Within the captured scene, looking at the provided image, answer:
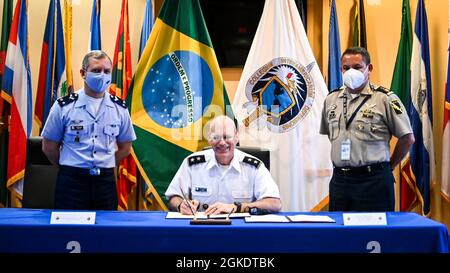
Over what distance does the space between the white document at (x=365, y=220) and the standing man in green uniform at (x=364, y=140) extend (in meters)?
1.10

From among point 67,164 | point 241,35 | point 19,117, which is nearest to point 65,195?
point 67,164

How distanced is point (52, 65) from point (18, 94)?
0.39 m

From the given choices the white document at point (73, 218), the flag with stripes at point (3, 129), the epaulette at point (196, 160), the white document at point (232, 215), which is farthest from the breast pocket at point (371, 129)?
the flag with stripes at point (3, 129)

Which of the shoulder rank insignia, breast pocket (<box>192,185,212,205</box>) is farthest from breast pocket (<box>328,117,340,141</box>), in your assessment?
breast pocket (<box>192,185,212,205</box>)

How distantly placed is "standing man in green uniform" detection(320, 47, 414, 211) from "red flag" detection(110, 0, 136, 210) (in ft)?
6.41

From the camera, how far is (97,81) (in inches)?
117

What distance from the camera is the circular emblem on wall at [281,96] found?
13.6 feet

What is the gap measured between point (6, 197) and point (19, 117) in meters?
0.71

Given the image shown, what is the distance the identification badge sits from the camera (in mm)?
3113

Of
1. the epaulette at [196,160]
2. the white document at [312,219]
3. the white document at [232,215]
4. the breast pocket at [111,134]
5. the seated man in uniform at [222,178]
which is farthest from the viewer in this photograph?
the breast pocket at [111,134]

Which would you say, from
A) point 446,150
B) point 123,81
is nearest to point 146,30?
point 123,81

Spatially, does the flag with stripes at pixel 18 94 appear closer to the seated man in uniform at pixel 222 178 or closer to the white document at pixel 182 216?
the seated man in uniform at pixel 222 178

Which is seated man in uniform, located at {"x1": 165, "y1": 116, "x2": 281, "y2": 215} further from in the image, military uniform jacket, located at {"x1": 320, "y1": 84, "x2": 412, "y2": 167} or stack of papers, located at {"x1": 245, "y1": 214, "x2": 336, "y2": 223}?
military uniform jacket, located at {"x1": 320, "y1": 84, "x2": 412, "y2": 167}

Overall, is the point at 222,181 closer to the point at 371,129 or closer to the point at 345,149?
the point at 345,149
